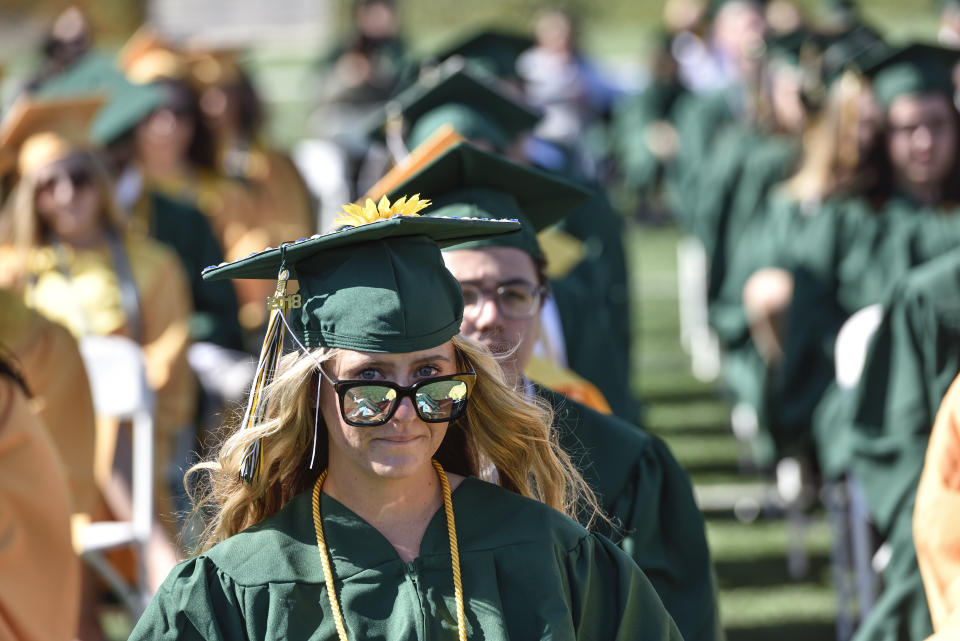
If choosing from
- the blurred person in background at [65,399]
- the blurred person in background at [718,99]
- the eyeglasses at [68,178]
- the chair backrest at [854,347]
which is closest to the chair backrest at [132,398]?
the blurred person in background at [65,399]

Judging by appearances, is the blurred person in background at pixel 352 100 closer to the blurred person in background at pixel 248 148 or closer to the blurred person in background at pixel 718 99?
the blurred person in background at pixel 248 148

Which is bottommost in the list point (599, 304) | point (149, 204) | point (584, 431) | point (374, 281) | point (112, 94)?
point (584, 431)

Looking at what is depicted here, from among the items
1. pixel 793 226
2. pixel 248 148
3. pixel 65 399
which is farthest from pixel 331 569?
pixel 248 148

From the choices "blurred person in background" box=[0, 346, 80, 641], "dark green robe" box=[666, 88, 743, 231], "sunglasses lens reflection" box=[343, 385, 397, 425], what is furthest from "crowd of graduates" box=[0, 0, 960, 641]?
"dark green robe" box=[666, 88, 743, 231]

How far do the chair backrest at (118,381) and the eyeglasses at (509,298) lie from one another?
75.8 inches

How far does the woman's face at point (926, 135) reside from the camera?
580 cm

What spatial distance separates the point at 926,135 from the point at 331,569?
3.94 metres

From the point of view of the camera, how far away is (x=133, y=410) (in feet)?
17.2

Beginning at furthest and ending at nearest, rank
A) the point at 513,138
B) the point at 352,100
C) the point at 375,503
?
the point at 352,100 → the point at 513,138 → the point at 375,503

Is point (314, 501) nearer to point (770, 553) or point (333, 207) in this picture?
point (770, 553)

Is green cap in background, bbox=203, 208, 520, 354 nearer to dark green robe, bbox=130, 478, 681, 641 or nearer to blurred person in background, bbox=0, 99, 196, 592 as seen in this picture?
dark green robe, bbox=130, 478, 681, 641

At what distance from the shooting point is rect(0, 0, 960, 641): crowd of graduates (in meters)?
3.58

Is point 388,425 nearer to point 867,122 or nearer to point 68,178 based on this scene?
point 68,178

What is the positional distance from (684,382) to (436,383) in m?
7.90
